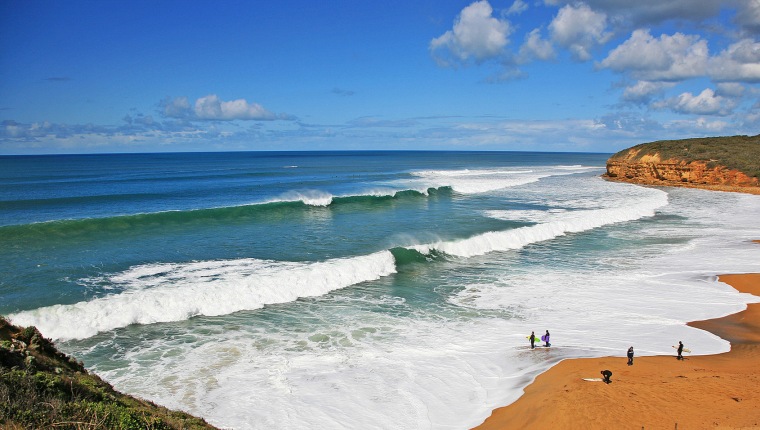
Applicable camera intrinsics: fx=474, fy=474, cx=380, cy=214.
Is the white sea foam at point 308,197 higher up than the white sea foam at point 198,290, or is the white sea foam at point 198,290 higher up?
the white sea foam at point 308,197

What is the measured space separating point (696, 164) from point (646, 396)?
54.5 meters

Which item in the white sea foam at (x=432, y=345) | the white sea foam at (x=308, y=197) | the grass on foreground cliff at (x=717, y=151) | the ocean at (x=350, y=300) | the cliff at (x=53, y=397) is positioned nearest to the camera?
the cliff at (x=53, y=397)

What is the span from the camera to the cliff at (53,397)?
4.33m

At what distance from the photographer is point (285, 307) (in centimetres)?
1435

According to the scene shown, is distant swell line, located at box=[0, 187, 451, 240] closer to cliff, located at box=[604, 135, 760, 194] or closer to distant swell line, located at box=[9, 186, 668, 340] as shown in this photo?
distant swell line, located at box=[9, 186, 668, 340]

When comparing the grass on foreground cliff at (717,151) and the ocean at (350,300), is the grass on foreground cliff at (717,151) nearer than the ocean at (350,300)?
No

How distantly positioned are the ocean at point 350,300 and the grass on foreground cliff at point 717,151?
27349mm

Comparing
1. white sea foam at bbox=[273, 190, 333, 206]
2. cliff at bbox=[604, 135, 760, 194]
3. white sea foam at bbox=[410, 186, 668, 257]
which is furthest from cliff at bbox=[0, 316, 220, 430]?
cliff at bbox=[604, 135, 760, 194]

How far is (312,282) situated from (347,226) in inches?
414

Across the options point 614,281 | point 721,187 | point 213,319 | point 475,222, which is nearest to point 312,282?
point 213,319

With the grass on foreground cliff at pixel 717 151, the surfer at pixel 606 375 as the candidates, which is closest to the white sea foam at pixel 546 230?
the surfer at pixel 606 375

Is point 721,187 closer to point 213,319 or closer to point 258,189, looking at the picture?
point 258,189

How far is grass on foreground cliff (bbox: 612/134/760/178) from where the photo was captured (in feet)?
166

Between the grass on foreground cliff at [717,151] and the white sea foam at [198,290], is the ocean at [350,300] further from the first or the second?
the grass on foreground cliff at [717,151]
